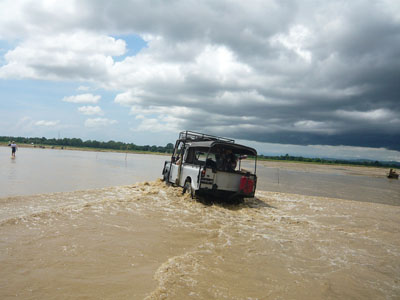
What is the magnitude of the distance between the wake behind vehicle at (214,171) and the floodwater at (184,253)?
1111 mm

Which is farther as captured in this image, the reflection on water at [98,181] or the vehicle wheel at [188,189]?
the reflection on water at [98,181]

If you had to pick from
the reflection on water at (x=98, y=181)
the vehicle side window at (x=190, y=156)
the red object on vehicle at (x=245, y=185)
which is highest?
the vehicle side window at (x=190, y=156)

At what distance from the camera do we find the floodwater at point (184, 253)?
382 centimetres

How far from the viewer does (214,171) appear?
10477 mm

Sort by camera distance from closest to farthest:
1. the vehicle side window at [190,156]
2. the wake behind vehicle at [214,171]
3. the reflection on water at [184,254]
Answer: the reflection on water at [184,254] → the wake behind vehicle at [214,171] → the vehicle side window at [190,156]

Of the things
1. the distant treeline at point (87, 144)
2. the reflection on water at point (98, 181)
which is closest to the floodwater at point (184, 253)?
the reflection on water at point (98, 181)

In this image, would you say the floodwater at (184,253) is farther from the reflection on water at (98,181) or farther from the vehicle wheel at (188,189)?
the reflection on water at (98,181)

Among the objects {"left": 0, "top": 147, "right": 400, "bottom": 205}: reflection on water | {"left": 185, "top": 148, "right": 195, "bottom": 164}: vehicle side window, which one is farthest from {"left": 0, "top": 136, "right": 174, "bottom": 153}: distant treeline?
{"left": 185, "top": 148, "right": 195, "bottom": 164}: vehicle side window

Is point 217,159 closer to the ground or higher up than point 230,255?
higher up

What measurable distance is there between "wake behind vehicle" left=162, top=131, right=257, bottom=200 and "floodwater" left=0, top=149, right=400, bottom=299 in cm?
111

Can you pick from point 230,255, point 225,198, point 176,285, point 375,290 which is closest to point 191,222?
point 230,255

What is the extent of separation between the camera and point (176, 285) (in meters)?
3.87

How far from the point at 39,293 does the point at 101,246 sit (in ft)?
6.11

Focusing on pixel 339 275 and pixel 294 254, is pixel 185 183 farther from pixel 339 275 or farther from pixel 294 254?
pixel 339 275
